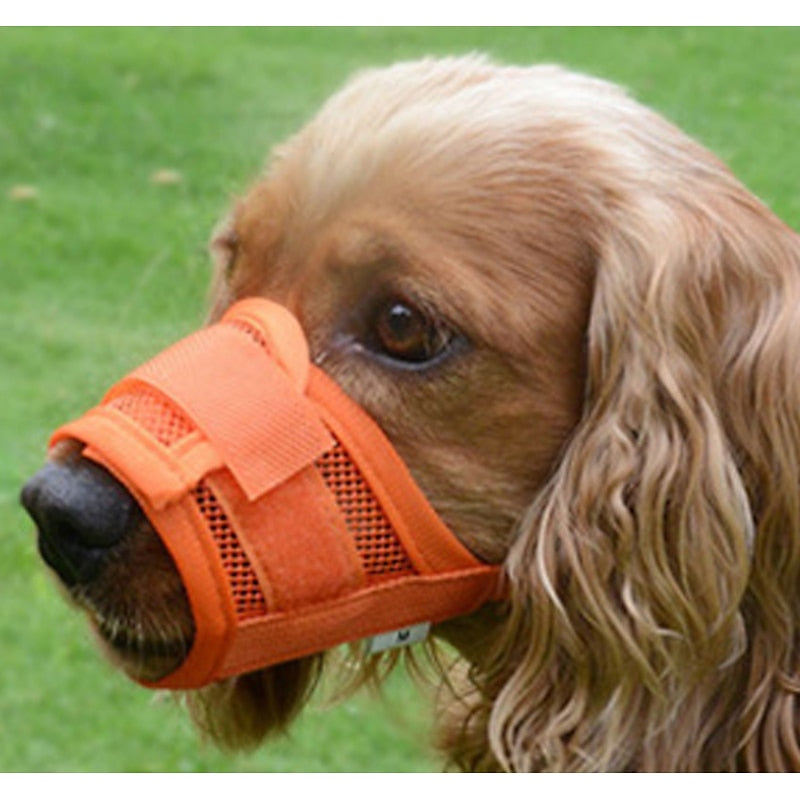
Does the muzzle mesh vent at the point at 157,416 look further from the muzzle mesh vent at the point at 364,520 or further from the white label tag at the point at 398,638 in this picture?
the white label tag at the point at 398,638

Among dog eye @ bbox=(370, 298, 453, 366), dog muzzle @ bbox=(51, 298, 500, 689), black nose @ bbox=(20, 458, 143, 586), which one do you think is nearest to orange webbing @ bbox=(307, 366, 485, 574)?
dog muzzle @ bbox=(51, 298, 500, 689)

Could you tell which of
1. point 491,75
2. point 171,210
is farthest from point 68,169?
point 491,75

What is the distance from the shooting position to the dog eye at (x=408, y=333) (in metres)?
3.19

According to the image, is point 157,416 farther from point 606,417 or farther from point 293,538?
point 606,417

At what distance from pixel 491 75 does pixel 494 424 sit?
71cm

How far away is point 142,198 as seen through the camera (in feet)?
37.1

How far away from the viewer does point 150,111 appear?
500 inches

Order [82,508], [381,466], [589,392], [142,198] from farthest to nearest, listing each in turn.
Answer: [142,198]
[589,392]
[381,466]
[82,508]

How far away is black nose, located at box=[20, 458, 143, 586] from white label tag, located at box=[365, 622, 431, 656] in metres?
0.58

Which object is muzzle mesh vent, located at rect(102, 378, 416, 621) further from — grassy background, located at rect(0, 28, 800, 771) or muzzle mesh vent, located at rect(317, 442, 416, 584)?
grassy background, located at rect(0, 28, 800, 771)

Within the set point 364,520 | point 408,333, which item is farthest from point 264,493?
point 408,333

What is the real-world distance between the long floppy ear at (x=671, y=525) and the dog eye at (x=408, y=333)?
289 mm

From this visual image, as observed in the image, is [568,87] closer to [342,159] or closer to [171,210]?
[342,159]

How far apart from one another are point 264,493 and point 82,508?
0.31 metres
